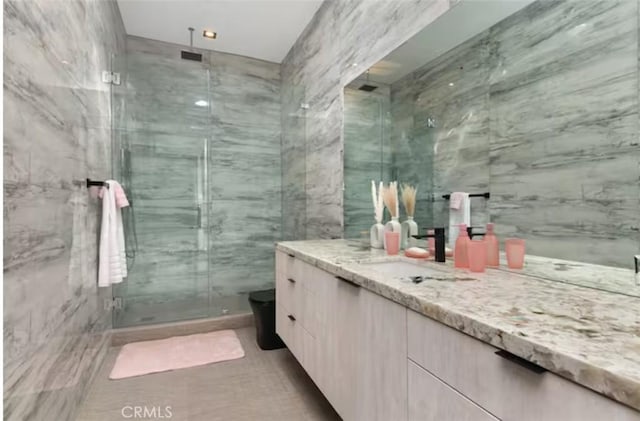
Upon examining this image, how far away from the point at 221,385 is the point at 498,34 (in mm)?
2343

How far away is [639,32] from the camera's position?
886mm

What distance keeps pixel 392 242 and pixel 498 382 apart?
1.08 meters

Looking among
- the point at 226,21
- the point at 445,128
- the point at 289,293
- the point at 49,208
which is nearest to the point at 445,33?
the point at 445,128

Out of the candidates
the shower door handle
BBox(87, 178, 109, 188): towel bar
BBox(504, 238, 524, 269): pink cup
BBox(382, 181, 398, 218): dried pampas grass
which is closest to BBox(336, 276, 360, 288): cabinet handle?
BBox(504, 238, 524, 269): pink cup

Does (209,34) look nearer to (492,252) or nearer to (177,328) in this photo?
(177,328)

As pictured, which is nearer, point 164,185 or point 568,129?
point 568,129

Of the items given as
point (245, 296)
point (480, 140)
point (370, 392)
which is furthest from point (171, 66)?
point (370, 392)

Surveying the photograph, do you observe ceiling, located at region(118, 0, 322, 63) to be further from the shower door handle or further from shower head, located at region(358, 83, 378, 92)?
the shower door handle

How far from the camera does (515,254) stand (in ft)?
3.80

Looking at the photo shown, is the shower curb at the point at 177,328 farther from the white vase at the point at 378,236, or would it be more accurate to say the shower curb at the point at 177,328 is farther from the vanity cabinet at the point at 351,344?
the white vase at the point at 378,236

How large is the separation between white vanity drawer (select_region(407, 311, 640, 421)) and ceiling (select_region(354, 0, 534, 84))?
124cm

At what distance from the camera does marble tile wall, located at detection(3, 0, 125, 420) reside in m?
1.07

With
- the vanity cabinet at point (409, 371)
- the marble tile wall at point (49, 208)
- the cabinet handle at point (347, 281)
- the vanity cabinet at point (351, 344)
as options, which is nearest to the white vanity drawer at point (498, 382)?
the vanity cabinet at point (409, 371)

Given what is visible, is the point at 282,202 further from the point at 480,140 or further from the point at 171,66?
the point at 480,140
